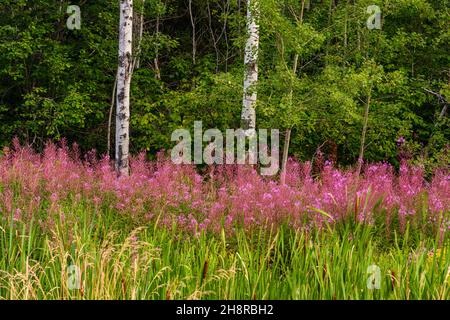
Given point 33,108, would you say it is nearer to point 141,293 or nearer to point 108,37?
point 108,37

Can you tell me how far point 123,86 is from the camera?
10875mm

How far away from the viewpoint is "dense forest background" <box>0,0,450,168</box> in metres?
10.6

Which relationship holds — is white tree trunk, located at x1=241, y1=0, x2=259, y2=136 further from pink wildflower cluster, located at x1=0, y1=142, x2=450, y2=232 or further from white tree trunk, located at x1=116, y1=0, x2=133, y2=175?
pink wildflower cluster, located at x1=0, y1=142, x2=450, y2=232

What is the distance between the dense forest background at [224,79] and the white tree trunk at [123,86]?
4.39 ft

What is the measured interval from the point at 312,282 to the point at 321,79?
5.79 metres

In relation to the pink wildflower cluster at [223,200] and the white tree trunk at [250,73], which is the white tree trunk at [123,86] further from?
the pink wildflower cluster at [223,200]

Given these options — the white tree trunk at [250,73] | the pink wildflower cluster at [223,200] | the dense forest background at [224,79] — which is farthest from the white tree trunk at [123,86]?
the pink wildflower cluster at [223,200]

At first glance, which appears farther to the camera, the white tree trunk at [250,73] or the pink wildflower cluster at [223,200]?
the white tree trunk at [250,73]

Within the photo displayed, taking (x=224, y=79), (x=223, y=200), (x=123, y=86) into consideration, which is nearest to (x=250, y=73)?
(x=224, y=79)

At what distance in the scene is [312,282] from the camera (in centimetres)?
390

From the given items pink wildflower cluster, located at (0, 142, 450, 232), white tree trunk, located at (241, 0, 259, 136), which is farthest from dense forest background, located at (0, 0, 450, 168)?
pink wildflower cluster, located at (0, 142, 450, 232)

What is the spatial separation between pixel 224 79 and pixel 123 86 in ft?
7.18

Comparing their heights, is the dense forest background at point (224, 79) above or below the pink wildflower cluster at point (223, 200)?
above

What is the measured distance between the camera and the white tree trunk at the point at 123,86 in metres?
10.8
